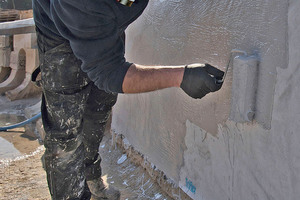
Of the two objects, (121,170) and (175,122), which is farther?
(121,170)

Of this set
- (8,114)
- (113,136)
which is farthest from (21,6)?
(113,136)

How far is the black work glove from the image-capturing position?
1444mm

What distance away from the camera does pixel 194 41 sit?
1901mm

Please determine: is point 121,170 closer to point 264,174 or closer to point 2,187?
point 2,187

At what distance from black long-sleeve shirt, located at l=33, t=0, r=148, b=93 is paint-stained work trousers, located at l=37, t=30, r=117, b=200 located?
29 cm

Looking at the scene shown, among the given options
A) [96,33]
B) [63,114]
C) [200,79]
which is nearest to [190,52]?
[200,79]

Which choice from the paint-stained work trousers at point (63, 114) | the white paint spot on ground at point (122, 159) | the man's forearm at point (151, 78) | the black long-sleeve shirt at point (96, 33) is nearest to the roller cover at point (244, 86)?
the man's forearm at point (151, 78)

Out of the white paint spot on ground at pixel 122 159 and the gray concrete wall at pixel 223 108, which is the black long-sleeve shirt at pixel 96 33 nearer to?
the gray concrete wall at pixel 223 108

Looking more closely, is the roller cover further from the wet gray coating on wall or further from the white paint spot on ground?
the white paint spot on ground

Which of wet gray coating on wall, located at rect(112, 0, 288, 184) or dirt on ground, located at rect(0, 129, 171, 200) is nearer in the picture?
wet gray coating on wall, located at rect(112, 0, 288, 184)

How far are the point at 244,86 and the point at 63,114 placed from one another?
1016 mm

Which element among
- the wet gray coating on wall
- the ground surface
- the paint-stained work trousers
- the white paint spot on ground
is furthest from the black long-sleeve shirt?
the white paint spot on ground

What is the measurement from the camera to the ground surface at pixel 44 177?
2.52 meters

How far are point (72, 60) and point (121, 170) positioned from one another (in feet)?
4.50
